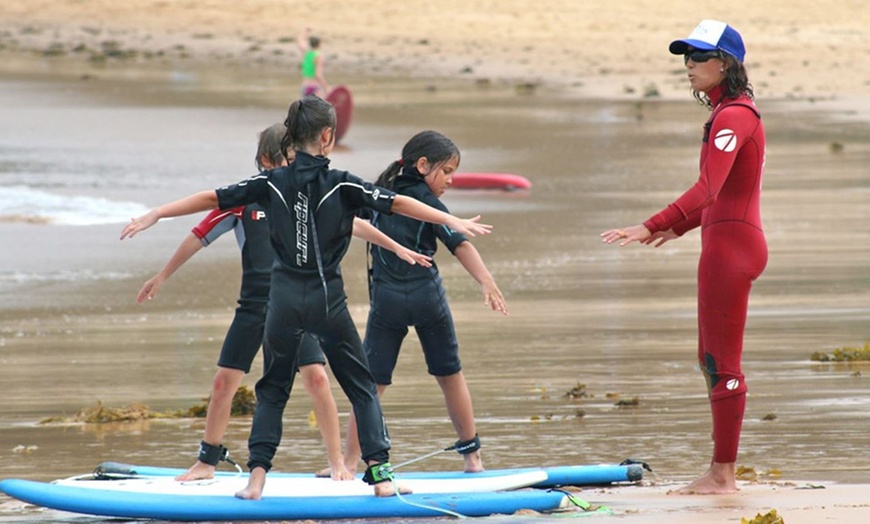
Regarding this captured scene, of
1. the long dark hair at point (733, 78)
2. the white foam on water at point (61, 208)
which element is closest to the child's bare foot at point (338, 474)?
the long dark hair at point (733, 78)

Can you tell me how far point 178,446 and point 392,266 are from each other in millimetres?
1470

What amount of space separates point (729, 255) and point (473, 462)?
1338 millimetres

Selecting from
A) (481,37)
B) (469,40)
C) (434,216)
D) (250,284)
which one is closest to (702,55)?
(434,216)

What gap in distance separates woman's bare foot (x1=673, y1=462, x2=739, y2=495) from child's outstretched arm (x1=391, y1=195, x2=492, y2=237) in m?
1.23

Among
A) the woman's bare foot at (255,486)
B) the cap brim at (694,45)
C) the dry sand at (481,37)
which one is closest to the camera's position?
the woman's bare foot at (255,486)

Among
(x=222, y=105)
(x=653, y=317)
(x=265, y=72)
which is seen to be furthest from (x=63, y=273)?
(x=265, y=72)

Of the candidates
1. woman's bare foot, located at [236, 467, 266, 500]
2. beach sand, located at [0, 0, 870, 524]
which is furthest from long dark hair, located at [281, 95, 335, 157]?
beach sand, located at [0, 0, 870, 524]

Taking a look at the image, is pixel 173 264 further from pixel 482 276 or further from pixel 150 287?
pixel 482 276

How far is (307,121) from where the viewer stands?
616 cm

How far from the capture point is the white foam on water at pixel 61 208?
55.3 ft

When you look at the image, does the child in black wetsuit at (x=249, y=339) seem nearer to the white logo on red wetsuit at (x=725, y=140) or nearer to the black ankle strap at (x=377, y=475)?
the black ankle strap at (x=377, y=475)

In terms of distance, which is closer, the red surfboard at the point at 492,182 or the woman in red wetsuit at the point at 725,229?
the woman in red wetsuit at the point at 725,229

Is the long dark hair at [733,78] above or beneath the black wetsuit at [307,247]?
above

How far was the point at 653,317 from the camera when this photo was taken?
1106cm
